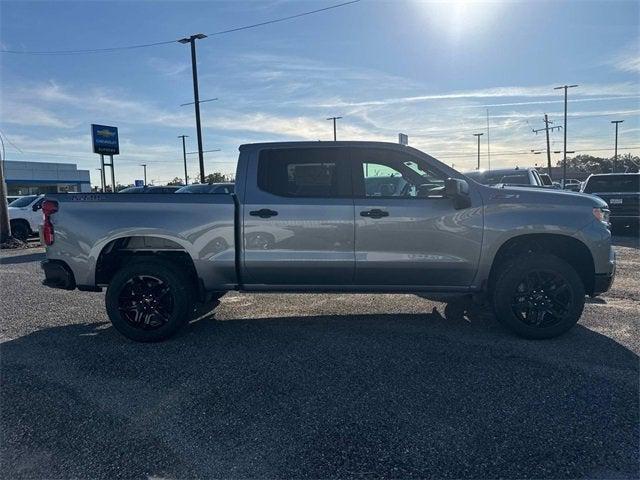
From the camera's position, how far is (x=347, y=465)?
273 centimetres

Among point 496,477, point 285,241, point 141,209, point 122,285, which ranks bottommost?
point 496,477

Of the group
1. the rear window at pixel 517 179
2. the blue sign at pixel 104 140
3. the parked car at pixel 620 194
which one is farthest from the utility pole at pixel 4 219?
the parked car at pixel 620 194

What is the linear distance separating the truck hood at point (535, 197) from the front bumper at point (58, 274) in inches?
171

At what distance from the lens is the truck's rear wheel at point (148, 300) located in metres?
4.88

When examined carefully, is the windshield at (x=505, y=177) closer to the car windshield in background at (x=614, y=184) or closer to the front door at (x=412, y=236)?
the car windshield in background at (x=614, y=184)

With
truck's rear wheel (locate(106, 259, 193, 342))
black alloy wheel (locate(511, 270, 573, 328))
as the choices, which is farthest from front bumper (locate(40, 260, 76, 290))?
black alloy wheel (locate(511, 270, 573, 328))

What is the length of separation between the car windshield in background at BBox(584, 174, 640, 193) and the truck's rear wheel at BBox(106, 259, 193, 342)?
44.2 ft

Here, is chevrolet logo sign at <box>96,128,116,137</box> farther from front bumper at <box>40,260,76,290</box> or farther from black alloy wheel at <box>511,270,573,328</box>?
black alloy wheel at <box>511,270,573,328</box>

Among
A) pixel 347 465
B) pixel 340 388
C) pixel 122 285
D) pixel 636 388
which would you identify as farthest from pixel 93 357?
pixel 636 388

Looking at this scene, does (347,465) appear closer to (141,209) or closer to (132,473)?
(132,473)

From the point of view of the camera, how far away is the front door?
477cm

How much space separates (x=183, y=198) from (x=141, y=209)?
0.43 metres

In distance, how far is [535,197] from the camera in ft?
15.6

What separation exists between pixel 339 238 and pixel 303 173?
0.79m
